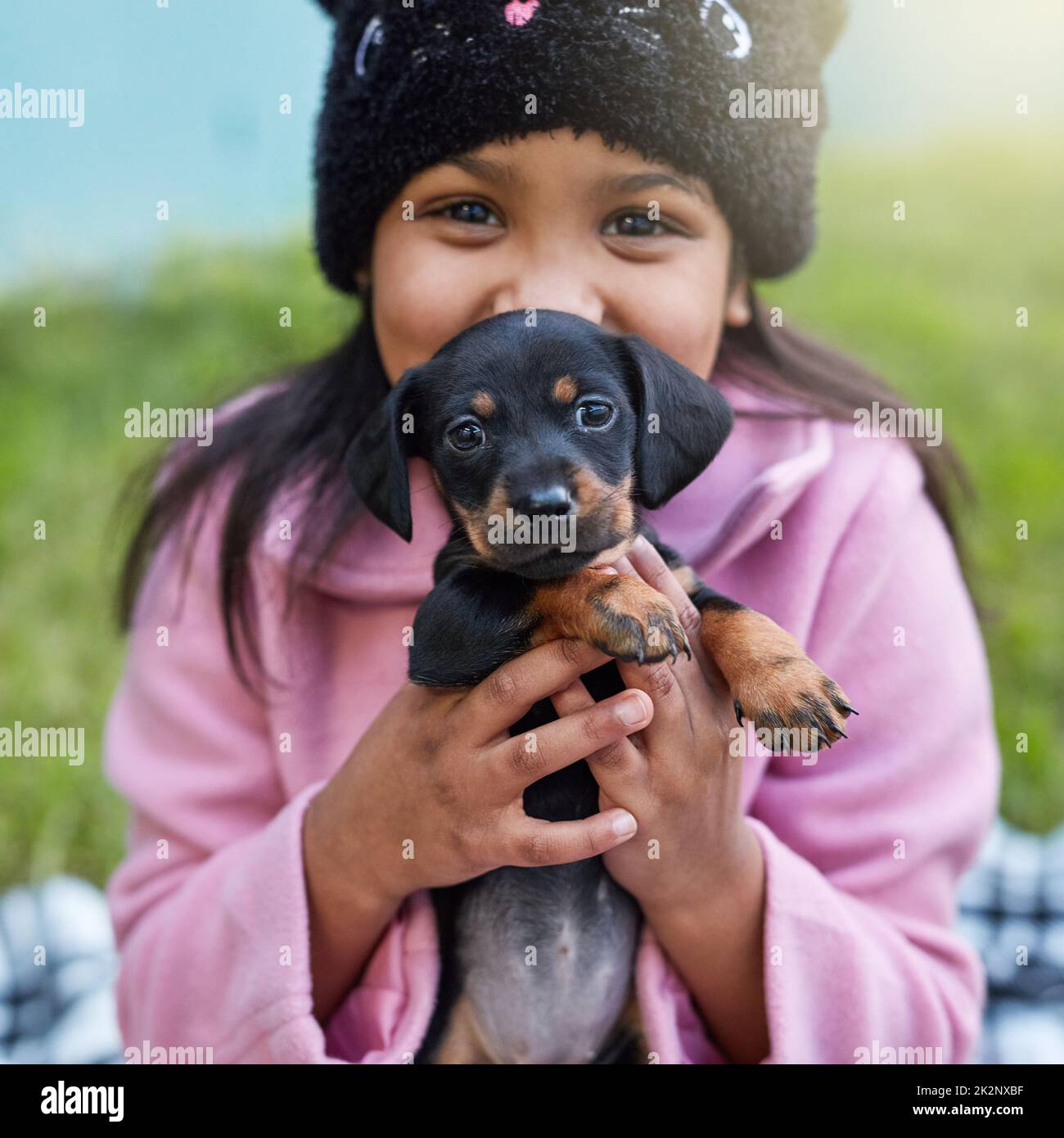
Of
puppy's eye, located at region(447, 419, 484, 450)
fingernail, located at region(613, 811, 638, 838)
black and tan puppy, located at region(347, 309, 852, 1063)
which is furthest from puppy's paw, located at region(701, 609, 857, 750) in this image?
puppy's eye, located at region(447, 419, 484, 450)

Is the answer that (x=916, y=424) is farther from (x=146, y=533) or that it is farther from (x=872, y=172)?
(x=872, y=172)

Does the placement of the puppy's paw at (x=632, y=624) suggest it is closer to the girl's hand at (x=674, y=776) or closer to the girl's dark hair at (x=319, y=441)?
the girl's hand at (x=674, y=776)

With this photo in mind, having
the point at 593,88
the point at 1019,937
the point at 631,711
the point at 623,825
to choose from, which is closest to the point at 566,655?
the point at 631,711

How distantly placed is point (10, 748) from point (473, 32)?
2931mm

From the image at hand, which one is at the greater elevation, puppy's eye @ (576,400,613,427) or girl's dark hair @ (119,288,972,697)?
puppy's eye @ (576,400,613,427)

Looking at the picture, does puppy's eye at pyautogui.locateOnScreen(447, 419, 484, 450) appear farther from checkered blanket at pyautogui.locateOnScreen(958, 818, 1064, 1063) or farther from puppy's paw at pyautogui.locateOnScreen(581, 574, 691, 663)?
checkered blanket at pyautogui.locateOnScreen(958, 818, 1064, 1063)

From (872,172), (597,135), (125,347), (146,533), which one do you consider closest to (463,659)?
(597,135)

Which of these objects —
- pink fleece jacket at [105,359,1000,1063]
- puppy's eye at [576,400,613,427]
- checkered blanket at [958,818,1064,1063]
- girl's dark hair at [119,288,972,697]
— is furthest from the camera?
checkered blanket at [958,818,1064,1063]

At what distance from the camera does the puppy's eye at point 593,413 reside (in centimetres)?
184

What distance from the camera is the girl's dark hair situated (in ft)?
8.34

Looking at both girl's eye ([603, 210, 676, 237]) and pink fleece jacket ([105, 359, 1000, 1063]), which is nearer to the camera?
girl's eye ([603, 210, 676, 237])

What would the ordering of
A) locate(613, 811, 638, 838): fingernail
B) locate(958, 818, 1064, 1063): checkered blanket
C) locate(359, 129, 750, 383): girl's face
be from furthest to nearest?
locate(958, 818, 1064, 1063): checkered blanket < locate(359, 129, 750, 383): girl's face < locate(613, 811, 638, 838): fingernail

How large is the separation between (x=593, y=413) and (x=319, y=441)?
93cm

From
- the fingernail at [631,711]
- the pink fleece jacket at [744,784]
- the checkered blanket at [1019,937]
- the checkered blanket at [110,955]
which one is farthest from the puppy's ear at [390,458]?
the checkered blanket at [1019,937]
